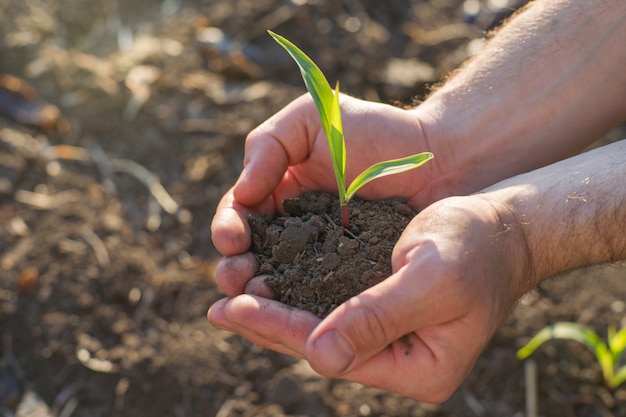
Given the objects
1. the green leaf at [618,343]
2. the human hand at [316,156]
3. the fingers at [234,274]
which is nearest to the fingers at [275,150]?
the human hand at [316,156]

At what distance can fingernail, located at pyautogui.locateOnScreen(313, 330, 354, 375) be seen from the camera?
53.4 inches

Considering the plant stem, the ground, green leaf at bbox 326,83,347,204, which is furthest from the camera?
the ground

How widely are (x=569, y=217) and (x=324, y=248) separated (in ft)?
1.79

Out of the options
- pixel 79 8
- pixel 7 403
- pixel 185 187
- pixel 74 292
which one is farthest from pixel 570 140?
pixel 79 8

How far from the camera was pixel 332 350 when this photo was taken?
1.36 meters

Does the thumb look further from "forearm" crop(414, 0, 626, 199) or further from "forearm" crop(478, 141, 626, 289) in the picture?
"forearm" crop(414, 0, 626, 199)

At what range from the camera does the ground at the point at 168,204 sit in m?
2.25

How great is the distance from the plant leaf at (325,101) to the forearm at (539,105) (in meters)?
0.43

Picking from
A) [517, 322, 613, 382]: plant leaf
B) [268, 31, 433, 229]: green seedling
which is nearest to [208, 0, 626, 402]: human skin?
[268, 31, 433, 229]: green seedling

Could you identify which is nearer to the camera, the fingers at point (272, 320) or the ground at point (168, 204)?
the fingers at point (272, 320)

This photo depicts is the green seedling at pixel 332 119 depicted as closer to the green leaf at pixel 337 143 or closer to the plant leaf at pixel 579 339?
the green leaf at pixel 337 143

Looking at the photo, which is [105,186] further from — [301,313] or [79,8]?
[301,313]

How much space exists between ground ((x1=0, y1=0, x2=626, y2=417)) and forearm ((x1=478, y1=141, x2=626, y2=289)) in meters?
0.74

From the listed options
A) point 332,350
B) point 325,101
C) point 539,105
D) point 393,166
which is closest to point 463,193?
point 539,105
